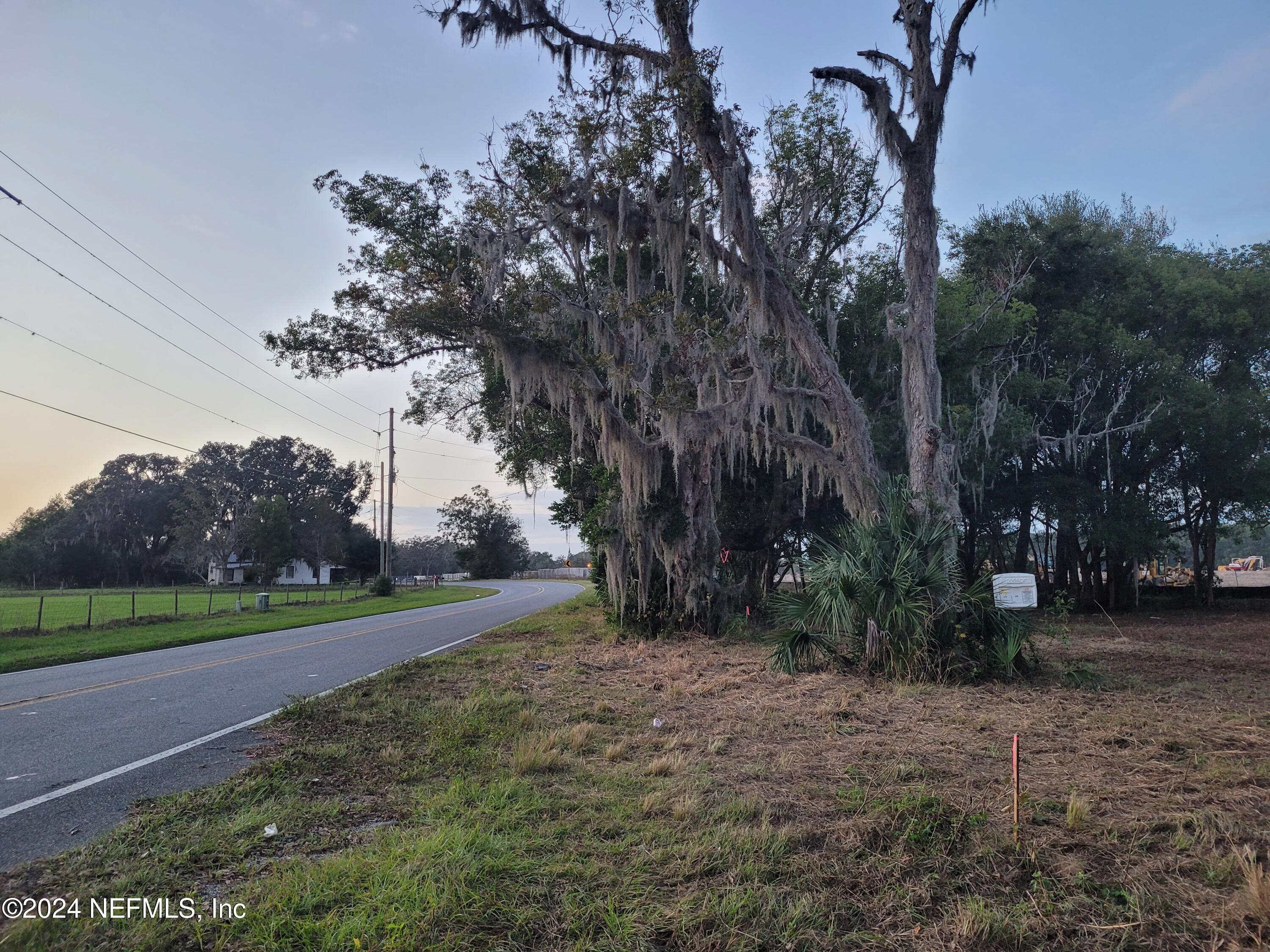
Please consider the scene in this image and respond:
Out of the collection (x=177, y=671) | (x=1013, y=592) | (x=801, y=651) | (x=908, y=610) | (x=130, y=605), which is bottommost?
(x=130, y=605)

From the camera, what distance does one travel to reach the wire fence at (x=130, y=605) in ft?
63.9

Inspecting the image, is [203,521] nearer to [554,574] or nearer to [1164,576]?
[554,574]

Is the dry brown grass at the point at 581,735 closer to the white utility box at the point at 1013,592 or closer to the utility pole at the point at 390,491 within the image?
the white utility box at the point at 1013,592

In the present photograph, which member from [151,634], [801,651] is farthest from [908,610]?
[151,634]

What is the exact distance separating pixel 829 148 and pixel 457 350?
9.89 meters

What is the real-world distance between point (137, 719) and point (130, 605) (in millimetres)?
27397

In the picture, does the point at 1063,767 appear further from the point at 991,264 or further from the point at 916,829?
the point at 991,264

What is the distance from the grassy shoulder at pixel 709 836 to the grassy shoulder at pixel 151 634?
29.2 ft

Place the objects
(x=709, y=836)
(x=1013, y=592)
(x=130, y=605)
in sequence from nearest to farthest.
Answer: (x=709, y=836), (x=1013, y=592), (x=130, y=605)

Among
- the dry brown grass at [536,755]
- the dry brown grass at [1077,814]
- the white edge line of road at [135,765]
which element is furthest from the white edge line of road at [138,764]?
the dry brown grass at [1077,814]

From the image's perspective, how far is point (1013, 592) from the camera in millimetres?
9781

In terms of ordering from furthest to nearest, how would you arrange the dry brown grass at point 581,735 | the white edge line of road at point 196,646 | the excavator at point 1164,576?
the excavator at point 1164,576, the white edge line of road at point 196,646, the dry brown grass at point 581,735

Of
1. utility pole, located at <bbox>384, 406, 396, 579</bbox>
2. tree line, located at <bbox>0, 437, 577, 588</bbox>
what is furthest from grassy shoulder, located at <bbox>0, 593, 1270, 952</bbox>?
tree line, located at <bbox>0, 437, 577, 588</bbox>

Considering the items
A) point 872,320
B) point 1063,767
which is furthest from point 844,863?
point 872,320
